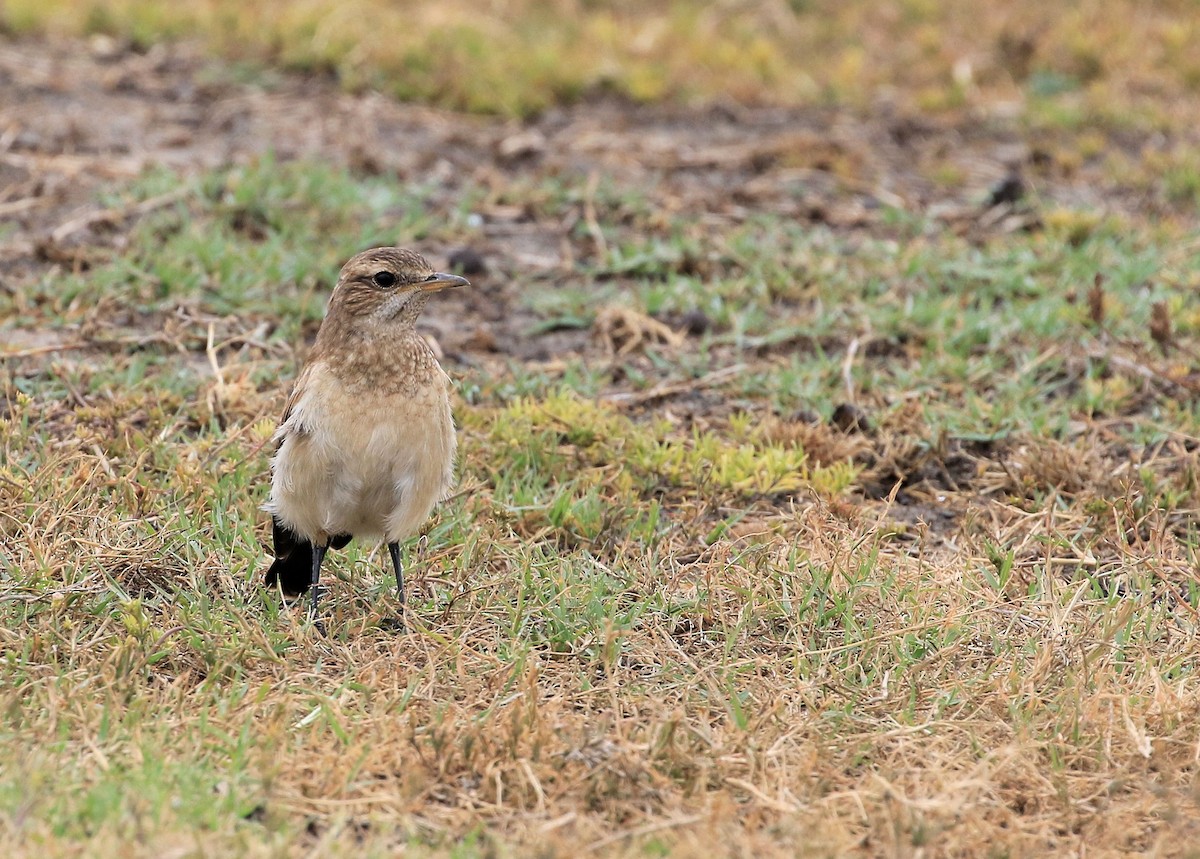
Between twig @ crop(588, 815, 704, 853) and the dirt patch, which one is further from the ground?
the dirt patch

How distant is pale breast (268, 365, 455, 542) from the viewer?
5668 mm

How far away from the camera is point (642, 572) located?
244 inches

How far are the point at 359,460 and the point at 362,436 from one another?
88 millimetres

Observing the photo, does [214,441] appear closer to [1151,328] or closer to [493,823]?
[493,823]

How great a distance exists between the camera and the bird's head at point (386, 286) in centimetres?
598

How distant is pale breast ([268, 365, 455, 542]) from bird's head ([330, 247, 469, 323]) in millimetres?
303

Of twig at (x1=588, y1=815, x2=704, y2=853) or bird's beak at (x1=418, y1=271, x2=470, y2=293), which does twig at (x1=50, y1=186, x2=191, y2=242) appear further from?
twig at (x1=588, y1=815, x2=704, y2=853)

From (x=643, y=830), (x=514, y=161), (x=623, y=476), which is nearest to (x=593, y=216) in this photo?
(x=514, y=161)

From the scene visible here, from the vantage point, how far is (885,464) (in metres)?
7.27

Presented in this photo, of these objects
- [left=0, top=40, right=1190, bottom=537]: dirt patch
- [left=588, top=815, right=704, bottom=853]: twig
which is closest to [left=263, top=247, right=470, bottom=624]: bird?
[left=588, top=815, right=704, bottom=853]: twig

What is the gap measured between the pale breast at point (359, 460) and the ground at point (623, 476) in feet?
1.22

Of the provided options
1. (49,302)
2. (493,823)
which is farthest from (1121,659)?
(49,302)

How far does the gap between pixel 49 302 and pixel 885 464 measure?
4.32 meters

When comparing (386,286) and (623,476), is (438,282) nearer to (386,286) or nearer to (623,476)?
(386,286)
